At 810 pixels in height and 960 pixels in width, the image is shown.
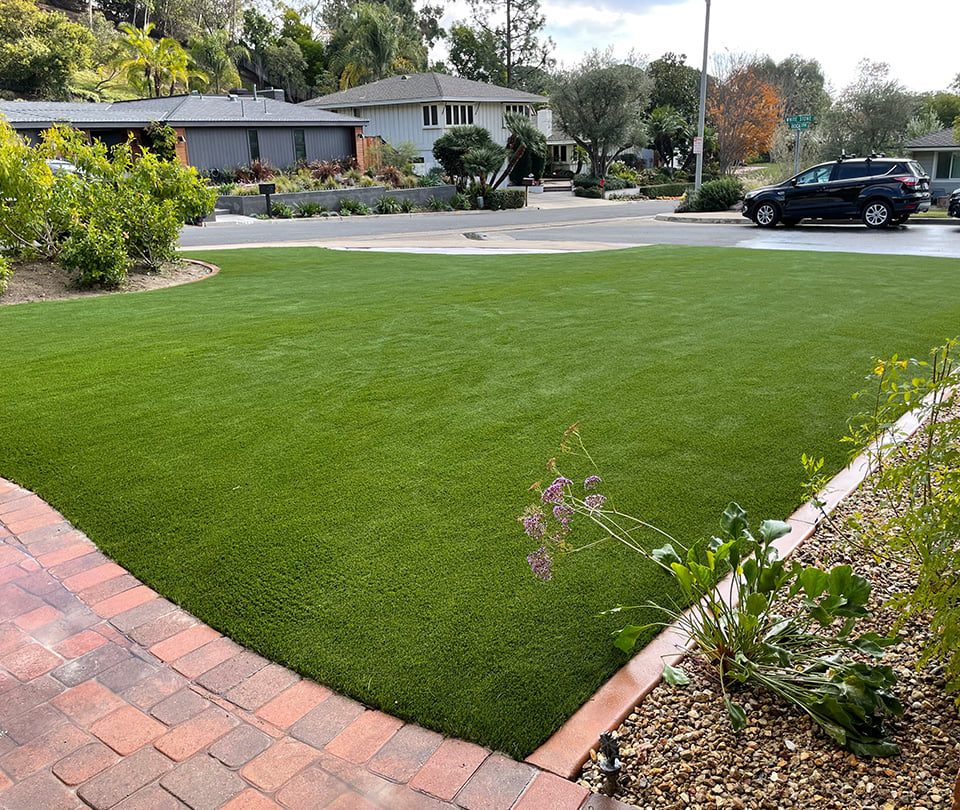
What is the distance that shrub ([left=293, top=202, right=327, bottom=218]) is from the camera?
30.2 meters

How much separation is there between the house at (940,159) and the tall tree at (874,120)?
13.5 ft

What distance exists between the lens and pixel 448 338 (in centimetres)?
770

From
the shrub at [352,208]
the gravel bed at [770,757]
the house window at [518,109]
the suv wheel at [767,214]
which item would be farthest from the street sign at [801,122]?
the house window at [518,109]

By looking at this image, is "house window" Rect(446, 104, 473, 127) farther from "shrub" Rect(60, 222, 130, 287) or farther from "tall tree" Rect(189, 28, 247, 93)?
"shrub" Rect(60, 222, 130, 287)

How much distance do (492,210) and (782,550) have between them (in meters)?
31.9

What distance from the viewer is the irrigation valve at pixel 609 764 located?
7.76 feet

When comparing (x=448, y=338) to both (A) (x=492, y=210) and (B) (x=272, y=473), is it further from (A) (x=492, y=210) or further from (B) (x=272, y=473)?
(A) (x=492, y=210)

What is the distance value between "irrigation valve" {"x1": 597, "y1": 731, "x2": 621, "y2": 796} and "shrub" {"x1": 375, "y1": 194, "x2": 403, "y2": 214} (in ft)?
103

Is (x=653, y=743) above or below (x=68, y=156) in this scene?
below

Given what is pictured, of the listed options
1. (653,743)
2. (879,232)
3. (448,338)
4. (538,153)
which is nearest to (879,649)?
(653,743)

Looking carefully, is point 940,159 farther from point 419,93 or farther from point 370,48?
point 370,48

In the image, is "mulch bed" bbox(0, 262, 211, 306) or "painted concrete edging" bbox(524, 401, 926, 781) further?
"mulch bed" bbox(0, 262, 211, 306)

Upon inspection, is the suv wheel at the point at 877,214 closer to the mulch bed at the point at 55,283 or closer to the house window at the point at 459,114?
the mulch bed at the point at 55,283

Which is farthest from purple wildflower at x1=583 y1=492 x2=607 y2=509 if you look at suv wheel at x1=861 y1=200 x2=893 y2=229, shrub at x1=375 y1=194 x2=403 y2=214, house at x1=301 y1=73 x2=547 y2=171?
house at x1=301 y1=73 x2=547 y2=171
